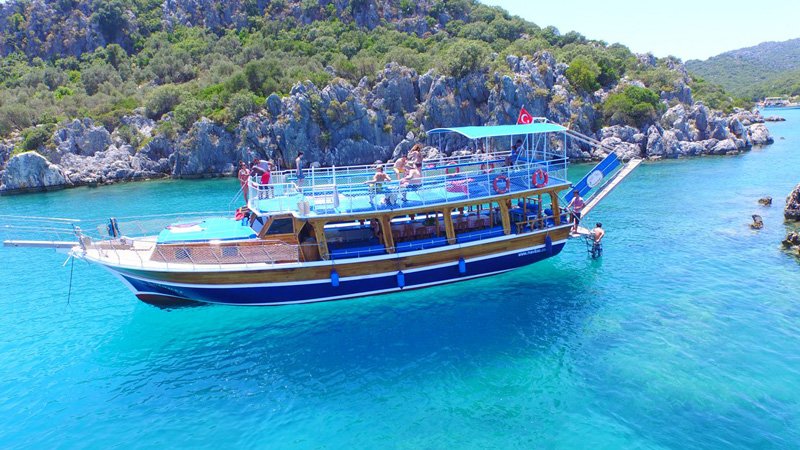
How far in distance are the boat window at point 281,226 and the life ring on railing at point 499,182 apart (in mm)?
9040

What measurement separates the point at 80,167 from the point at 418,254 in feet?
201

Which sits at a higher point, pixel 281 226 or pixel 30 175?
pixel 30 175

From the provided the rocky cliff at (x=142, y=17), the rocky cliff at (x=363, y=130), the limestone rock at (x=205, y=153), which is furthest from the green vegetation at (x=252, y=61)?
the rocky cliff at (x=363, y=130)

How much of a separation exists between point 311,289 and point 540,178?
1163cm

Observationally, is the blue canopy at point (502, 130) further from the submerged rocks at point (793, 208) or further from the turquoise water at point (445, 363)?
the submerged rocks at point (793, 208)

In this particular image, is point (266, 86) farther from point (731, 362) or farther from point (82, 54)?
point (731, 362)

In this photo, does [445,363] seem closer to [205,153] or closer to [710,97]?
[205,153]

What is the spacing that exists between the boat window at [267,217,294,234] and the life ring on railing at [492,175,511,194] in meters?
9.04

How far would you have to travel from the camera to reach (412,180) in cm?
2025

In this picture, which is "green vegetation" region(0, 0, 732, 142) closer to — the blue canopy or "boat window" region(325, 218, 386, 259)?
"boat window" region(325, 218, 386, 259)

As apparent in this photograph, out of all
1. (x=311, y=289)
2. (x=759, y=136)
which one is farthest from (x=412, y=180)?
(x=759, y=136)

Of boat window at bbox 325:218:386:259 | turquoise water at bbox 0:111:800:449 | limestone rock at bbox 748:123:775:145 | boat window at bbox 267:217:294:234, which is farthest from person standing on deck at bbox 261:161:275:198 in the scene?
limestone rock at bbox 748:123:775:145

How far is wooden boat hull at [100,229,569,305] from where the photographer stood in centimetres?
1864

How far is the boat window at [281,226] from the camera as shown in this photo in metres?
19.5
